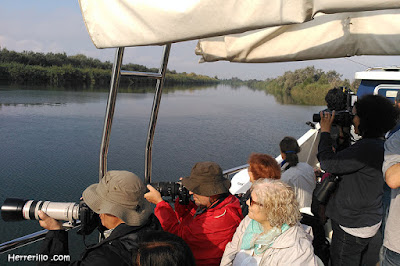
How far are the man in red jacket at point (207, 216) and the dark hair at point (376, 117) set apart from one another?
0.70 meters

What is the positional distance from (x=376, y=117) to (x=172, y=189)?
1013 millimetres

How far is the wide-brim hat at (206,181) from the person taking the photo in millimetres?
1454

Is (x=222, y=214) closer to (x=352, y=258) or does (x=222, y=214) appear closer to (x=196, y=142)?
(x=352, y=258)

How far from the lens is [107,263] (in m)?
0.96

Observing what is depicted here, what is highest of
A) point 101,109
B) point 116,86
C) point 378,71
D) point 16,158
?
point 378,71

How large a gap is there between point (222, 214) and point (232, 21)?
0.95m

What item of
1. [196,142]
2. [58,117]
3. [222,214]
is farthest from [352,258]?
[58,117]

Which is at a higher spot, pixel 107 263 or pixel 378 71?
pixel 378 71

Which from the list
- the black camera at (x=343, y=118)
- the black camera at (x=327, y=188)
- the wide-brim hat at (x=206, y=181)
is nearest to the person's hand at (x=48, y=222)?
the wide-brim hat at (x=206, y=181)

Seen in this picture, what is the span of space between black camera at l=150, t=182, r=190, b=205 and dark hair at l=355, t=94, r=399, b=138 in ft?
2.95

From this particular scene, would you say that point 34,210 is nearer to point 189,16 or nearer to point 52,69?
point 189,16

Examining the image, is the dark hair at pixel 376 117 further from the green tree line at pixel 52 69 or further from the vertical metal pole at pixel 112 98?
the green tree line at pixel 52 69

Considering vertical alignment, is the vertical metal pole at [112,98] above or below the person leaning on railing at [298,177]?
above

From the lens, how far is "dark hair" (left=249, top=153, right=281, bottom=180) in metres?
1.78
